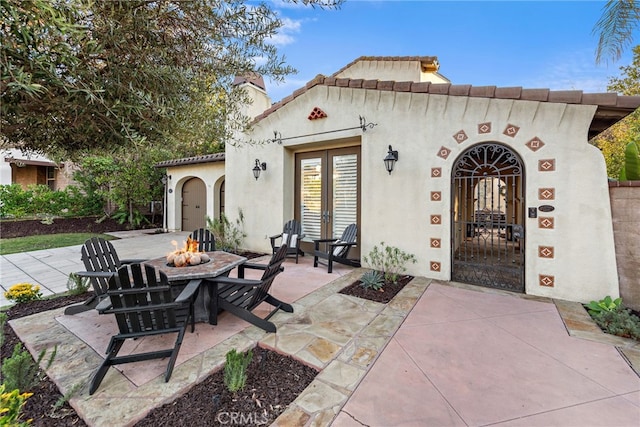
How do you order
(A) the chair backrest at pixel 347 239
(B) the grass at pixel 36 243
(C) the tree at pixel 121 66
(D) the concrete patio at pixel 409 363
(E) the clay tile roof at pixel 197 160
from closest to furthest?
1. (C) the tree at pixel 121 66
2. (D) the concrete patio at pixel 409 363
3. (A) the chair backrest at pixel 347 239
4. (B) the grass at pixel 36 243
5. (E) the clay tile roof at pixel 197 160

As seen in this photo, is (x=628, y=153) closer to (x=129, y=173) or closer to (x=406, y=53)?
(x=406, y=53)

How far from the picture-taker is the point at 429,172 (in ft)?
17.0

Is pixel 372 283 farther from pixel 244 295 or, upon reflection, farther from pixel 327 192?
pixel 327 192

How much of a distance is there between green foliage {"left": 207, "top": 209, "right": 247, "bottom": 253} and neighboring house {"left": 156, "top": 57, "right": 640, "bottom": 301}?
32 cm

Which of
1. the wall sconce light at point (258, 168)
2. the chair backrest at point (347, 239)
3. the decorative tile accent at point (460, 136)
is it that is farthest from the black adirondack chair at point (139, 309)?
the wall sconce light at point (258, 168)

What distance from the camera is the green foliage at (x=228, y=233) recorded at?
7.98 metres

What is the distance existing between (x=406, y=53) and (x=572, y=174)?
6367mm

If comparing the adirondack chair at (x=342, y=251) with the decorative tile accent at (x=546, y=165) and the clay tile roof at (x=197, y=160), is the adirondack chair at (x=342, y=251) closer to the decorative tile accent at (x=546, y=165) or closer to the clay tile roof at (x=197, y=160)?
the decorative tile accent at (x=546, y=165)

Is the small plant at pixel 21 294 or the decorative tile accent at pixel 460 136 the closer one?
the small plant at pixel 21 294

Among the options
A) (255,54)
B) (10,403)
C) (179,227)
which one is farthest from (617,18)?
(179,227)

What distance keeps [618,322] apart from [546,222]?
5.42ft

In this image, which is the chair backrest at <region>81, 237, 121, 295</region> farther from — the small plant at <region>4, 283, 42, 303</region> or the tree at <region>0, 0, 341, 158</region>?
the small plant at <region>4, 283, 42, 303</region>

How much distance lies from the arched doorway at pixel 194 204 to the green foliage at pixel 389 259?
8.91 metres

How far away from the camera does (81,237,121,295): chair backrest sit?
3.31m
